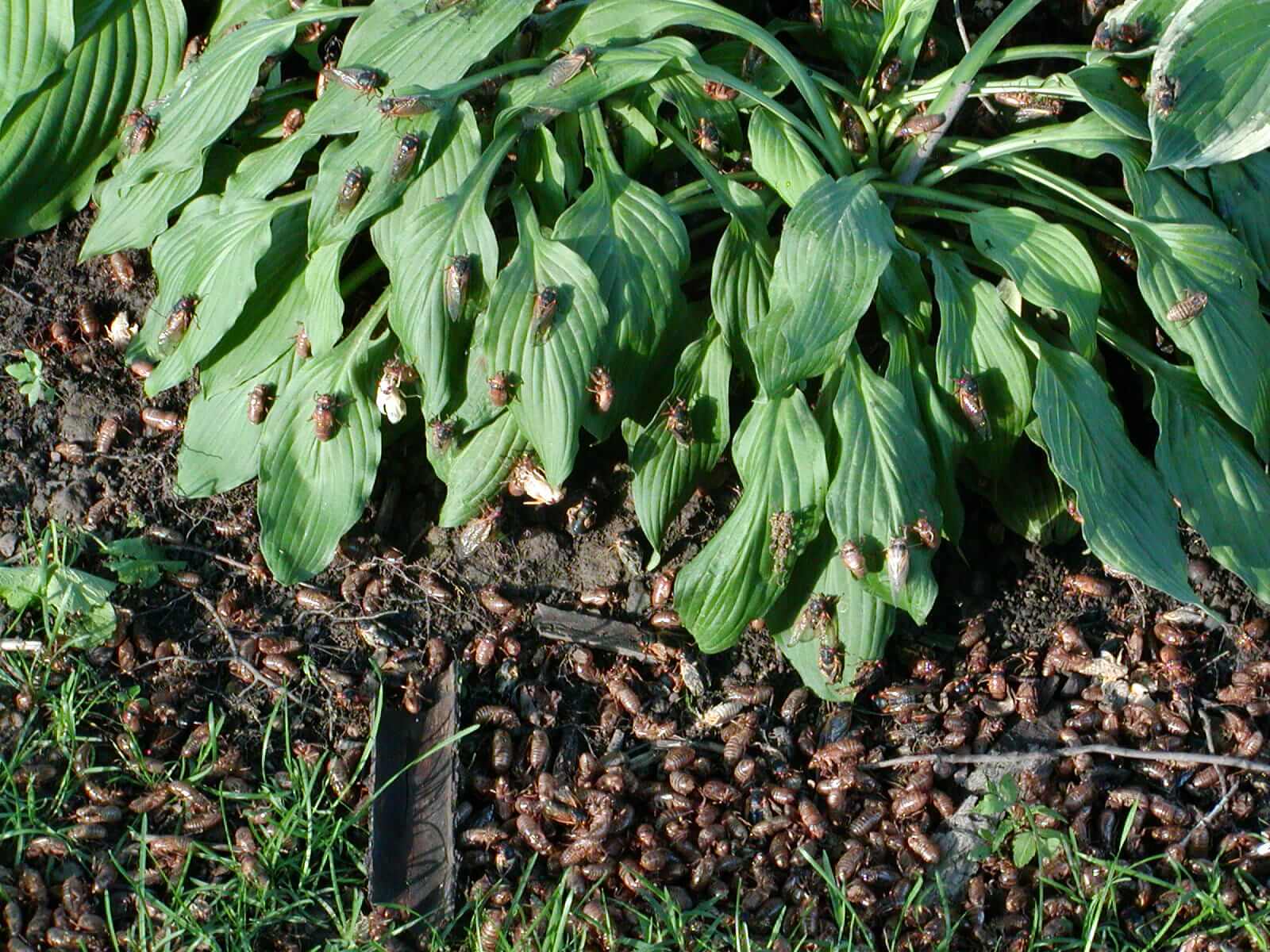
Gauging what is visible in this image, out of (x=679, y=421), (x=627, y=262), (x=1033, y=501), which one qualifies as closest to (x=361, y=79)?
(x=627, y=262)

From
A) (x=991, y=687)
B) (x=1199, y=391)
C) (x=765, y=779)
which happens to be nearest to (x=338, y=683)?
(x=765, y=779)

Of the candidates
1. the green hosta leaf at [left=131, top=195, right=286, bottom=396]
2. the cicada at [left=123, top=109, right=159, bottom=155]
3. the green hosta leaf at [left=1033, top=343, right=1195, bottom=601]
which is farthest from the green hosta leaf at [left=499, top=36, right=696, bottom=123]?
the green hosta leaf at [left=1033, top=343, right=1195, bottom=601]

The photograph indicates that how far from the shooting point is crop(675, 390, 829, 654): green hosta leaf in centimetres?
368

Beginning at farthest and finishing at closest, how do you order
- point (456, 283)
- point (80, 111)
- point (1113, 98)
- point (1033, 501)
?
1. point (80, 111)
2. point (1033, 501)
3. point (1113, 98)
4. point (456, 283)

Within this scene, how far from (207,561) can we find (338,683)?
634 mm

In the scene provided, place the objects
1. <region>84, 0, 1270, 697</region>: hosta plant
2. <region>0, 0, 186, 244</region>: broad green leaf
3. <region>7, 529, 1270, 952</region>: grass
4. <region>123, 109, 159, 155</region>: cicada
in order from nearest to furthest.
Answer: <region>7, 529, 1270, 952</region>: grass
<region>84, 0, 1270, 697</region>: hosta plant
<region>123, 109, 159, 155</region>: cicada
<region>0, 0, 186, 244</region>: broad green leaf

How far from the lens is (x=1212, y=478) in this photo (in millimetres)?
3893

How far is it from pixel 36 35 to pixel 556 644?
2.59 m

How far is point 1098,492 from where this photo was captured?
11.8 ft

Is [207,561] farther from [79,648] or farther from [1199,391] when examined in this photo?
[1199,391]

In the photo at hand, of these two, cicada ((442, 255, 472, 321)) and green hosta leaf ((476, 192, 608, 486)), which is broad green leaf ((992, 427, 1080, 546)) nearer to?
green hosta leaf ((476, 192, 608, 486))

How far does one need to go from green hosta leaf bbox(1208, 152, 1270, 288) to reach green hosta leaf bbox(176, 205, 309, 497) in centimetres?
295

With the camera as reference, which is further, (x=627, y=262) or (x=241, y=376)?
(x=241, y=376)

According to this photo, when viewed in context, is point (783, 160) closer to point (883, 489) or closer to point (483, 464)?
point (883, 489)
